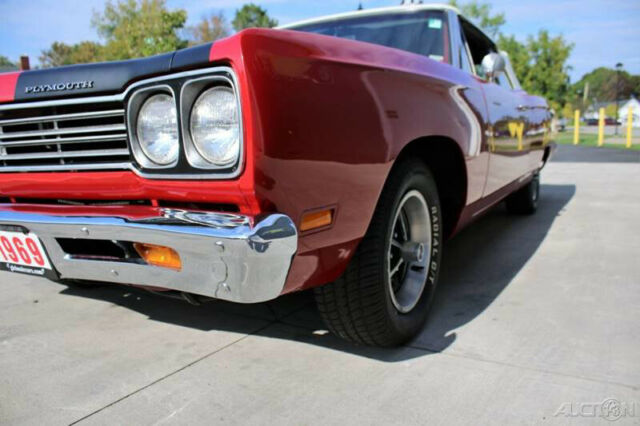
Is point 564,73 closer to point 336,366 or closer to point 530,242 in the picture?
Answer: point 530,242

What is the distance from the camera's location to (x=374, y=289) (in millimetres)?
1890

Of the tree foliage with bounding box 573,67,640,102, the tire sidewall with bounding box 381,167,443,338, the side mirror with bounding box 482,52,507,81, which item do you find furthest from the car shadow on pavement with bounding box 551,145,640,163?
the tree foliage with bounding box 573,67,640,102

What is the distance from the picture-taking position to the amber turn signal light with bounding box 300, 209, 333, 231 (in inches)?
Answer: 61.1

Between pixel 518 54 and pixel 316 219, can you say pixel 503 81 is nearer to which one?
pixel 316 219

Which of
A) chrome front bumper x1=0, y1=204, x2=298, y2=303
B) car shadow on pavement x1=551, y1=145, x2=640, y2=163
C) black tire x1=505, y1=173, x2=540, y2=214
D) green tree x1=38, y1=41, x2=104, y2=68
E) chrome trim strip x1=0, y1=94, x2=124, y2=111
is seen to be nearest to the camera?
chrome front bumper x1=0, y1=204, x2=298, y2=303

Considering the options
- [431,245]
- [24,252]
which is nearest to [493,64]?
[431,245]

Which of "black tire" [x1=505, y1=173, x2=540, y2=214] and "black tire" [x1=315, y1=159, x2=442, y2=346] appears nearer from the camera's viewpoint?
"black tire" [x1=315, y1=159, x2=442, y2=346]

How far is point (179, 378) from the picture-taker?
1.94 m

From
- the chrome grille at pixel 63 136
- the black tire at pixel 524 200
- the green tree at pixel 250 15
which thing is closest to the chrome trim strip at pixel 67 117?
the chrome grille at pixel 63 136

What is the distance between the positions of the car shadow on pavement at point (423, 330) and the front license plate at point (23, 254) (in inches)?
29.5

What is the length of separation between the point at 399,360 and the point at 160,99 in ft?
Answer: 4.36

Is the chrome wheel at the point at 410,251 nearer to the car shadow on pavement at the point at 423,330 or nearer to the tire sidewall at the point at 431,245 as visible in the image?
the tire sidewall at the point at 431,245

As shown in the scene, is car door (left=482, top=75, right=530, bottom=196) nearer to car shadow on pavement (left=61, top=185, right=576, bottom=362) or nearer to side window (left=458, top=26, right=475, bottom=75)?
side window (left=458, top=26, right=475, bottom=75)

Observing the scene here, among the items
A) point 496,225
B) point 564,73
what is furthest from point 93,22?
point 496,225
